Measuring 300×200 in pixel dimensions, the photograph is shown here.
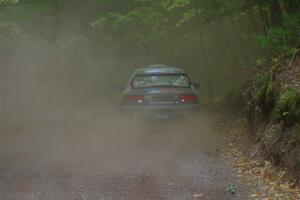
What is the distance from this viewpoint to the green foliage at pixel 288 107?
410 inches

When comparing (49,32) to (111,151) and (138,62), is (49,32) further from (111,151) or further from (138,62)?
(111,151)

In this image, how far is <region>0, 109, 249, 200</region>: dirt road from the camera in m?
9.16

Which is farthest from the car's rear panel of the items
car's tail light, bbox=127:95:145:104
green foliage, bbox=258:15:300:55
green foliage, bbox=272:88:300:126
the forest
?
the forest

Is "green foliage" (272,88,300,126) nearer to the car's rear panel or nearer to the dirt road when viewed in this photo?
the dirt road

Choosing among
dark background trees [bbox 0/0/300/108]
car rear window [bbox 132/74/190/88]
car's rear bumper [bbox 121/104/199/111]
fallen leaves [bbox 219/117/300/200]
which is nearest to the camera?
fallen leaves [bbox 219/117/300/200]

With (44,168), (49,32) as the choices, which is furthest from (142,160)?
(49,32)

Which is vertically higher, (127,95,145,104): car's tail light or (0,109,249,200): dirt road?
(127,95,145,104): car's tail light

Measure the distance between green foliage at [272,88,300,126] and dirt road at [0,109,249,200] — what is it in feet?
4.68

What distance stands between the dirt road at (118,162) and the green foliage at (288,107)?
1427 millimetres

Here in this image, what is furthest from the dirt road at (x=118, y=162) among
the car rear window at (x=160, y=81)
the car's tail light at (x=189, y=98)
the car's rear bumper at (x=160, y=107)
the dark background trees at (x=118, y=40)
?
the dark background trees at (x=118, y=40)

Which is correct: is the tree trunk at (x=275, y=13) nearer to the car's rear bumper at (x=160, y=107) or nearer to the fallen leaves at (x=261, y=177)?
the car's rear bumper at (x=160, y=107)

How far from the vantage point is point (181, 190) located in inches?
365

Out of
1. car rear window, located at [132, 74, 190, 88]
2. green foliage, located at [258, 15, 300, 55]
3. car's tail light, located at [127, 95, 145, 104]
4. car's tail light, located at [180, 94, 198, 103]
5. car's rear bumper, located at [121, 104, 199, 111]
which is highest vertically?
green foliage, located at [258, 15, 300, 55]

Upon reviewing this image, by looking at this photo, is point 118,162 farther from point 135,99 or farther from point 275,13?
point 275,13
